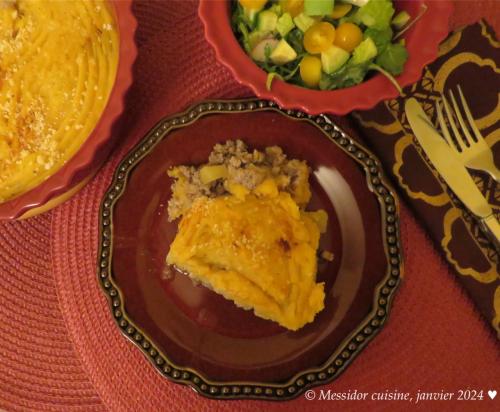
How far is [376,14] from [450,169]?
16.2 inches

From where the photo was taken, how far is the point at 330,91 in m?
1.07

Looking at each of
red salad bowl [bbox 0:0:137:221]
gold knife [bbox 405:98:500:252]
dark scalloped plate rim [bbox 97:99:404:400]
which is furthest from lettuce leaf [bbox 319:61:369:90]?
red salad bowl [bbox 0:0:137:221]

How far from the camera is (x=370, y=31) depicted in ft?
3.55

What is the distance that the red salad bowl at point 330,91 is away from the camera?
1057 mm

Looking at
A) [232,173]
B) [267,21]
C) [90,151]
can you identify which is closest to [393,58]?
[267,21]

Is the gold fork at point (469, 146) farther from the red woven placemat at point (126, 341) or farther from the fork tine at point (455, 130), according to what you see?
the red woven placemat at point (126, 341)

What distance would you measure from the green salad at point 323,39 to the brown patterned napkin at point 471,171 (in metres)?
0.19

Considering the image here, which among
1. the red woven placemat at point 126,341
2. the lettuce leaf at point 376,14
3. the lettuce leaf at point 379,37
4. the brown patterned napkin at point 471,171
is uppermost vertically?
the lettuce leaf at point 376,14

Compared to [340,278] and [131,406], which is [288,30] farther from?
[131,406]

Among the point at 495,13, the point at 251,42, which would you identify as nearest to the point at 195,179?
the point at 251,42

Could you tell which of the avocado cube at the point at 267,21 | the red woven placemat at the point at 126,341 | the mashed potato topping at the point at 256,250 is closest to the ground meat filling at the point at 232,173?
the mashed potato topping at the point at 256,250

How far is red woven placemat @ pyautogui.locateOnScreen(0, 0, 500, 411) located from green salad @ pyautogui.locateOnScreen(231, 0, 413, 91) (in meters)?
0.21

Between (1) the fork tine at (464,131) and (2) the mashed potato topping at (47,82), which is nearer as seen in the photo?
(2) the mashed potato topping at (47,82)

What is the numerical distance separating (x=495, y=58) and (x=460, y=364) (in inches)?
29.3
